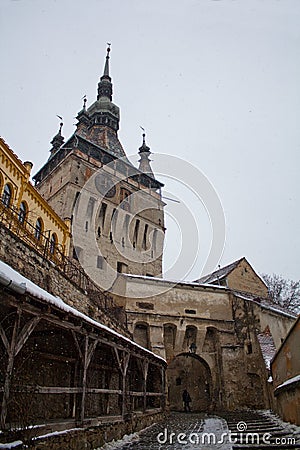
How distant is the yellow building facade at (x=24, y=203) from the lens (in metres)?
12.8

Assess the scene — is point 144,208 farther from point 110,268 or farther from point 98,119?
point 98,119

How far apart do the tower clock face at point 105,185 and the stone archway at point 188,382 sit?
14277 mm

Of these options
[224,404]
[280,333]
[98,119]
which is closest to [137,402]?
[224,404]

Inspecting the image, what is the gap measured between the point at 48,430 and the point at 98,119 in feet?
124

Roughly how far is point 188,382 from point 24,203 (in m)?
18.0

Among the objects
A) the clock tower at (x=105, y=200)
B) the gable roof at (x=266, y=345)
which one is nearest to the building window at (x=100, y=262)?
the clock tower at (x=105, y=200)

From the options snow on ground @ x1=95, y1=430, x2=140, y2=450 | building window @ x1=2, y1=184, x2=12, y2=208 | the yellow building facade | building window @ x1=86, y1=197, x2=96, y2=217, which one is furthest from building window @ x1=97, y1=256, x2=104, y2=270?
snow on ground @ x1=95, y1=430, x2=140, y2=450

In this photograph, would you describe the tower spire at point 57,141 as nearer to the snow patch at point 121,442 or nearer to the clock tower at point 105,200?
the clock tower at point 105,200

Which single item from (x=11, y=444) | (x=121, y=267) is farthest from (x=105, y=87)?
(x=11, y=444)

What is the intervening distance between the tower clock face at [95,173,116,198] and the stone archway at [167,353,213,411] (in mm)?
14277

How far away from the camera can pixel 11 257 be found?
30.0 feet

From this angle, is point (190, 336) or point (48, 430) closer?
point (48, 430)

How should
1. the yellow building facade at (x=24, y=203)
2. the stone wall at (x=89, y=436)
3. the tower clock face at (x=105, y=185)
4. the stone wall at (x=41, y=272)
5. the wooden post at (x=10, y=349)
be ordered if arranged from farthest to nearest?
the tower clock face at (x=105, y=185) < the yellow building facade at (x=24, y=203) < the stone wall at (x=41, y=272) < the stone wall at (x=89, y=436) < the wooden post at (x=10, y=349)

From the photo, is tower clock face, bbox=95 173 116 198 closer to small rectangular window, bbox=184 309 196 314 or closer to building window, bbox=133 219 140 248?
building window, bbox=133 219 140 248
